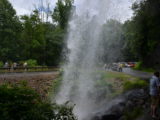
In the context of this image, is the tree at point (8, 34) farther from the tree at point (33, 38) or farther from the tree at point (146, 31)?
the tree at point (146, 31)

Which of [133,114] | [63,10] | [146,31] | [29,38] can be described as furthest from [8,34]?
[133,114]

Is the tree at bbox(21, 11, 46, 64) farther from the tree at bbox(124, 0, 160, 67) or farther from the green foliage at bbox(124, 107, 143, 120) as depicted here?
the green foliage at bbox(124, 107, 143, 120)

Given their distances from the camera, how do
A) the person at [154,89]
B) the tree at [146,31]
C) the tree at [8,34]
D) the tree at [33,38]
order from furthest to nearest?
the tree at [33,38] → the tree at [8,34] → the tree at [146,31] → the person at [154,89]

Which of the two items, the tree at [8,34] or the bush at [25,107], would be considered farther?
the tree at [8,34]

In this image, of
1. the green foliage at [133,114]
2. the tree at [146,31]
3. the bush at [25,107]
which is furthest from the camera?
the tree at [146,31]

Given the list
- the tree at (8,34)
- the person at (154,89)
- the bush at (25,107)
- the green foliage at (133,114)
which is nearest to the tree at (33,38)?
the tree at (8,34)

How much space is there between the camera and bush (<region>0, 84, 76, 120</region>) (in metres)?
7.64

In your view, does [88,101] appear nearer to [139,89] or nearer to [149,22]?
[139,89]

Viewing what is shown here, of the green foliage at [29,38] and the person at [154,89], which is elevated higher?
the green foliage at [29,38]

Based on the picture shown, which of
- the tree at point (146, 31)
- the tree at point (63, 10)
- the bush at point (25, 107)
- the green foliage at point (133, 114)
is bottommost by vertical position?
the green foliage at point (133, 114)

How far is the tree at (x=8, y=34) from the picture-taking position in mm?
49656

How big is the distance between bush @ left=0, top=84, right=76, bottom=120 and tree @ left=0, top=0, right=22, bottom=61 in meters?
40.8

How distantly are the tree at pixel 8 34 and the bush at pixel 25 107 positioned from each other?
4076 cm

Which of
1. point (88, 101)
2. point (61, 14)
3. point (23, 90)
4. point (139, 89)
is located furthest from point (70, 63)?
point (61, 14)
